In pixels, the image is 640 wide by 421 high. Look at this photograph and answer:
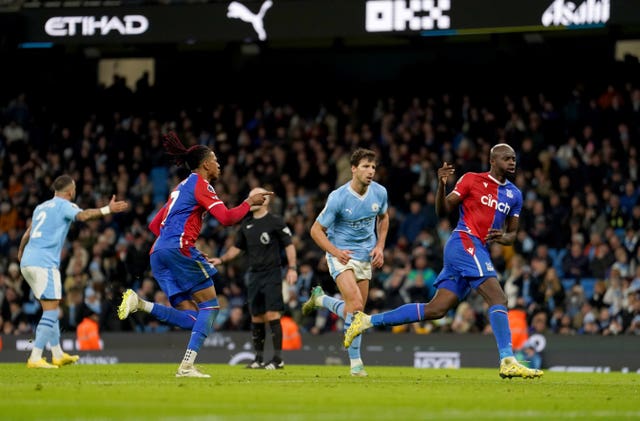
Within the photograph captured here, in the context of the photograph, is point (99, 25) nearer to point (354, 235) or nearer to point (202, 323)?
point (354, 235)

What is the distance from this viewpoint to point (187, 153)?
12508mm

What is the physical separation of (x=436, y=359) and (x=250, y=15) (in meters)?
8.72

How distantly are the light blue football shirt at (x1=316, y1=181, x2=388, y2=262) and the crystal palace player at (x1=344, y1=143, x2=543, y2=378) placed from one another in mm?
1020

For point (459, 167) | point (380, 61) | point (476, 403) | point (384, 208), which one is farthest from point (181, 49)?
point (476, 403)

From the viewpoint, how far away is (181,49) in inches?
1236

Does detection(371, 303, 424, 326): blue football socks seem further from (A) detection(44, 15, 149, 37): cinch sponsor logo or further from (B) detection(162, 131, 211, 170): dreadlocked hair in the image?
(A) detection(44, 15, 149, 37): cinch sponsor logo

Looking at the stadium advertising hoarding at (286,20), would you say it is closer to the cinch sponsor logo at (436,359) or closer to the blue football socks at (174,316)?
the cinch sponsor logo at (436,359)

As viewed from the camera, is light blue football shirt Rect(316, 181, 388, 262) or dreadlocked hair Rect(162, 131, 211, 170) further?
light blue football shirt Rect(316, 181, 388, 262)

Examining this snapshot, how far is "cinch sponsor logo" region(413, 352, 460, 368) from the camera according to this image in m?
20.2

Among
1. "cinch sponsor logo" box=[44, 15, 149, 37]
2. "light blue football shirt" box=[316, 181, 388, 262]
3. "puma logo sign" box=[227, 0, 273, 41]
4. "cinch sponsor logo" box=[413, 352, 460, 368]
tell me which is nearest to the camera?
"light blue football shirt" box=[316, 181, 388, 262]

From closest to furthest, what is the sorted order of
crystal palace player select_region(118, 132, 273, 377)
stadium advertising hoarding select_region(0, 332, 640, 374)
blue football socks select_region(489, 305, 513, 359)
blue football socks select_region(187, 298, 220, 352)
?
1. blue football socks select_region(489, 305, 513, 359)
2. blue football socks select_region(187, 298, 220, 352)
3. crystal palace player select_region(118, 132, 273, 377)
4. stadium advertising hoarding select_region(0, 332, 640, 374)

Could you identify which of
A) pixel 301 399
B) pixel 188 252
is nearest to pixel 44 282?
pixel 188 252

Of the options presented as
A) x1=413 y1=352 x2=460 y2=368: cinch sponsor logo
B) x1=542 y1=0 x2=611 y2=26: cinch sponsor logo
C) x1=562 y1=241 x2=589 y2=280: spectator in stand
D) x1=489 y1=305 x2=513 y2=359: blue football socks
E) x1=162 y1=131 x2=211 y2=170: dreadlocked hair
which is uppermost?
x1=542 y1=0 x2=611 y2=26: cinch sponsor logo

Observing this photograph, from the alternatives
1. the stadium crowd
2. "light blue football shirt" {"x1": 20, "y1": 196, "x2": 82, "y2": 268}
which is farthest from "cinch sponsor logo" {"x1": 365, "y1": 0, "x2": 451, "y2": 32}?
"light blue football shirt" {"x1": 20, "y1": 196, "x2": 82, "y2": 268}
